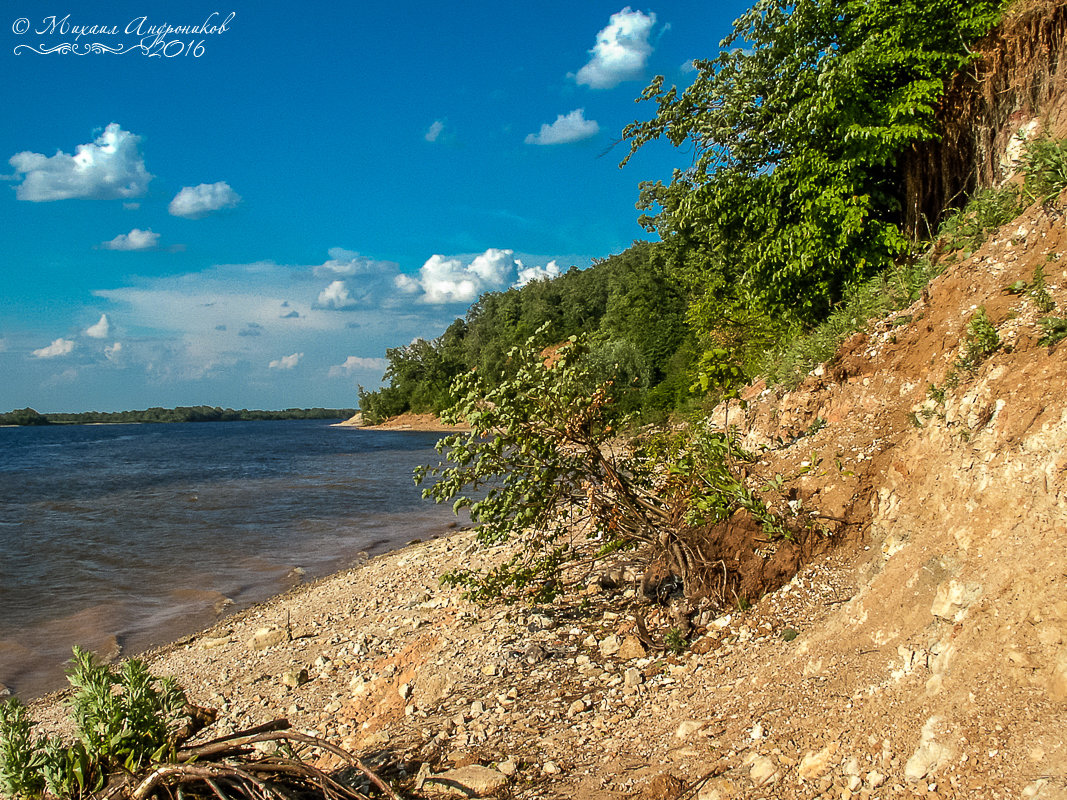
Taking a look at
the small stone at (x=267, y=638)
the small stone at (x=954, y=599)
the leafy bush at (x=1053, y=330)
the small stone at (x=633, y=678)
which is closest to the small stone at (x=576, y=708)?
the small stone at (x=633, y=678)

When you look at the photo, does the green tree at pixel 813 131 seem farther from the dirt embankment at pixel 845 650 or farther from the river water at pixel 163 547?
the river water at pixel 163 547

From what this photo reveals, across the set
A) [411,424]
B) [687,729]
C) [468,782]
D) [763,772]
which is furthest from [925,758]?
[411,424]

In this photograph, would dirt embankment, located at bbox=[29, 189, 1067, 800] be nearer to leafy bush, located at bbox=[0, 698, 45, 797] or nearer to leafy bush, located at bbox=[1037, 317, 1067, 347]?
leafy bush, located at bbox=[1037, 317, 1067, 347]

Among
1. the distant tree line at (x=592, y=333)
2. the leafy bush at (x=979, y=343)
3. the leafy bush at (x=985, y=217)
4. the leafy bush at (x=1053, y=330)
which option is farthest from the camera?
the distant tree line at (x=592, y=333)

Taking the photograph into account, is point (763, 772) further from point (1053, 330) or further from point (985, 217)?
point (985, 217)

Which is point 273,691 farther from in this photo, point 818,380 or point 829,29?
point 829,29

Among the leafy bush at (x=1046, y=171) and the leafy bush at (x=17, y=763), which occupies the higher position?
the leafy bush at (x=1046, y=171)

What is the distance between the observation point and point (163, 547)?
15969 millimetres

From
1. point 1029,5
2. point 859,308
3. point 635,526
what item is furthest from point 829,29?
point 635,526

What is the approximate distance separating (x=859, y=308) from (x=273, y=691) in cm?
760

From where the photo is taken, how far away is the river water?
10.2m

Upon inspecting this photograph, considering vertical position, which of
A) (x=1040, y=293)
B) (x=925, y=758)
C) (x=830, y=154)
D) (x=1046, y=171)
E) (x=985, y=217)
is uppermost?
(x=830, y=154)

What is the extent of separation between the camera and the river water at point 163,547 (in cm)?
1019

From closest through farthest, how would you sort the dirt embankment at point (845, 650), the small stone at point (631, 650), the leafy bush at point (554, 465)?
the dirt embankment at point (845, 650) → the small stone at point (631, 650) → the leafy bush at point (554, 465)
